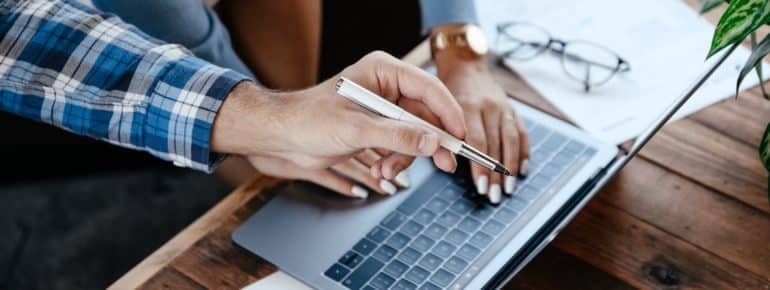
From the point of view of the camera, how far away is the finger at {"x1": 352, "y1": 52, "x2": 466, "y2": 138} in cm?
77

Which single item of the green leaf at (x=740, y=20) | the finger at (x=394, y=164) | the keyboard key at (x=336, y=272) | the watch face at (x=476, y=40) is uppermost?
the green leaf at (x=740, y=20)

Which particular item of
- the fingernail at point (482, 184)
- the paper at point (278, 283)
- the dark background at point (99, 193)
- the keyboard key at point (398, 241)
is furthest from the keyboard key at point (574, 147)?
the dark background at point (99, 193)

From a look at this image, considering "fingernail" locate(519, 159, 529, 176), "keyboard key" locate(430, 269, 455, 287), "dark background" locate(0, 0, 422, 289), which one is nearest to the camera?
"keyboard key" locate(430, 269, 455, 287)

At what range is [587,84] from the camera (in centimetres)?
97

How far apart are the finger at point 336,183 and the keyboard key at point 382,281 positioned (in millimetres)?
110

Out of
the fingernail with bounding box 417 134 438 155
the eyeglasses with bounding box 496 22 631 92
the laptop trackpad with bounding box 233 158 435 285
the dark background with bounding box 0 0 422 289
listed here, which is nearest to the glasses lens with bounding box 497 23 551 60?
the eyeglasses with bounding box 496 22 631 92

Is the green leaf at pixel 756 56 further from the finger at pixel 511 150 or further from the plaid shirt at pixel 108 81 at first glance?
the plaid shirt at pixel 108 81

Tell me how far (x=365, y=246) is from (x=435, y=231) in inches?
2.7

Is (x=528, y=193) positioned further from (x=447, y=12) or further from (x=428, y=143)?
(x=447, y=12)

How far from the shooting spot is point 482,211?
2.64 feet

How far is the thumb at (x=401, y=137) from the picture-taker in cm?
70

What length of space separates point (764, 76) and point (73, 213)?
4.29 feet

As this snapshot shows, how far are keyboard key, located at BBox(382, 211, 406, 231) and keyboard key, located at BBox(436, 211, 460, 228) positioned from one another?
35 mm

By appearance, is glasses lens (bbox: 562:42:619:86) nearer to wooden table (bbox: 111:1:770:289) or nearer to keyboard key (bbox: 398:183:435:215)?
wooden table (bbox: 111:1:770:289)
